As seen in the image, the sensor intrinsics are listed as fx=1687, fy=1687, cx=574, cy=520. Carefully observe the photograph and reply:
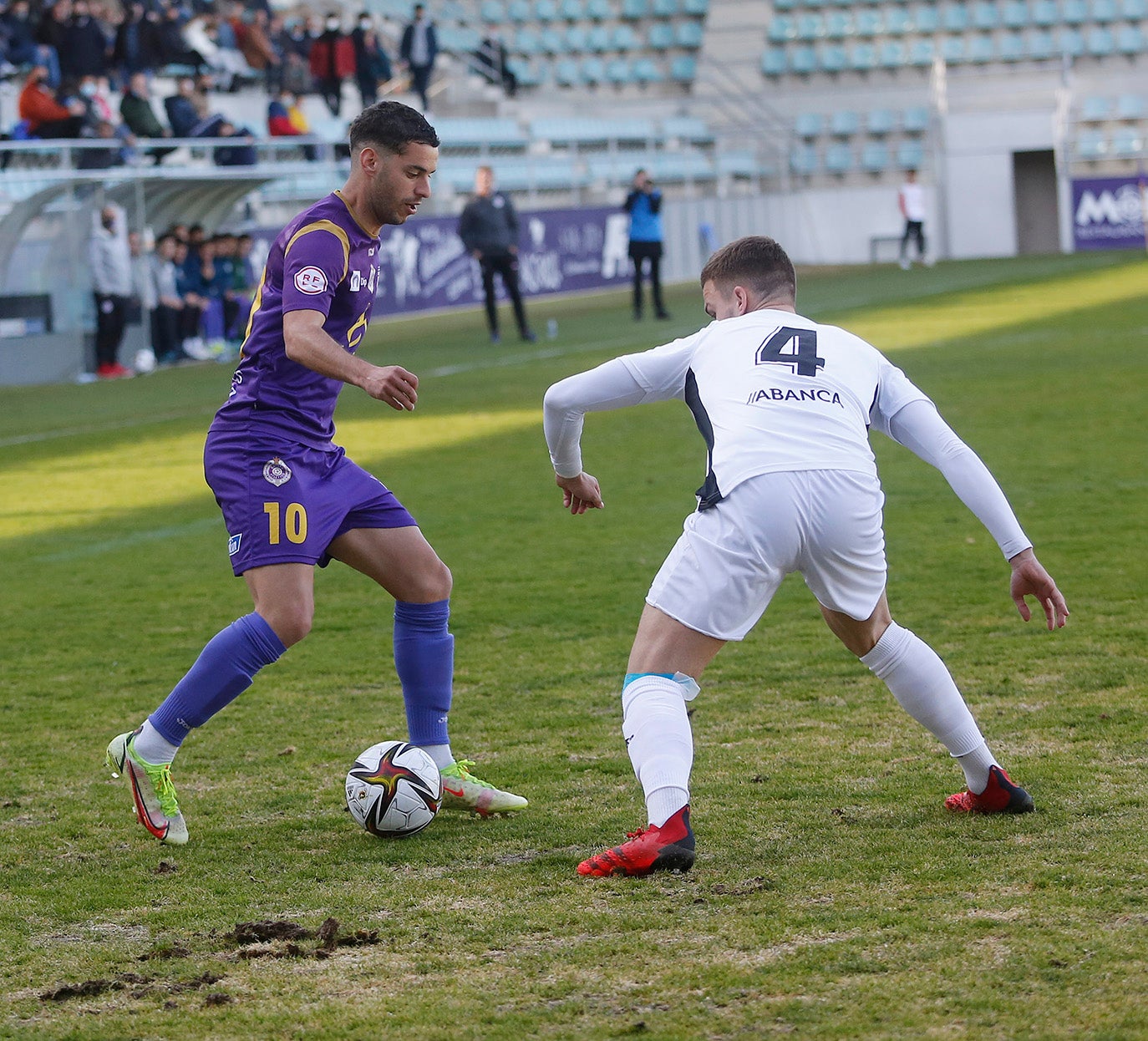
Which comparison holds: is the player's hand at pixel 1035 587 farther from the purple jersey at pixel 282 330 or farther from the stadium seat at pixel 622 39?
the stadium seat at pixel 622 39

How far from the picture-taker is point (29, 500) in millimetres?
10703

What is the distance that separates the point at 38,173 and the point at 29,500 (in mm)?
8772

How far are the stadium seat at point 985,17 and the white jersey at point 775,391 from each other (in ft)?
132

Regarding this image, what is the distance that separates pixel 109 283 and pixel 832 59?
27008 millimetres

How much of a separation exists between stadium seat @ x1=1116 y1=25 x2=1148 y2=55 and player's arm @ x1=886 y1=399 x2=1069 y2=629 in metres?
39.5

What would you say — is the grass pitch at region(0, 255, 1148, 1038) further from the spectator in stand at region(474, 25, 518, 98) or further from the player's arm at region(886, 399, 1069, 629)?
the spectator in stand at region(474, 25, 518, 98)

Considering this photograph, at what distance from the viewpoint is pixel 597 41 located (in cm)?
4144

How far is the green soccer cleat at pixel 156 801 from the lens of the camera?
13.8 ft

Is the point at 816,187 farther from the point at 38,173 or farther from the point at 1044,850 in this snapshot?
the point at 1044,850

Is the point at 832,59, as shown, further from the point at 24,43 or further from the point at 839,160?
the point at 24,43

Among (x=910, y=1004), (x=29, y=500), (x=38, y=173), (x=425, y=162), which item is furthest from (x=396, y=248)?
(x=910, y=1004)

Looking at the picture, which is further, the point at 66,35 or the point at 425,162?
the point at 66,35

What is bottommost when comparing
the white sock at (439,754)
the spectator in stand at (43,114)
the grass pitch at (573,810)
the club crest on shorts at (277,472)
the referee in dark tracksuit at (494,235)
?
the grass pitch at (573,810)

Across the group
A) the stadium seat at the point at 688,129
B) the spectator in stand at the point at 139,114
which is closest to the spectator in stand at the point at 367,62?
the spectator in stand at the point at 139,114
